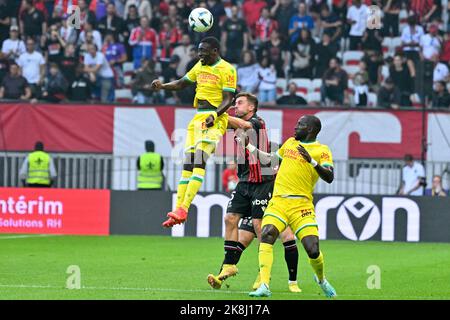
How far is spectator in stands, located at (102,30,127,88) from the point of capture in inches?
1178

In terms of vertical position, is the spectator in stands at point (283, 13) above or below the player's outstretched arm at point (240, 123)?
above

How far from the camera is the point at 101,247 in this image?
2184 cm

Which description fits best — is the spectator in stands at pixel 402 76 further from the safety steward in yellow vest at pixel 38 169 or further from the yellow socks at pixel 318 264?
the yellow socks at pixel 318 264

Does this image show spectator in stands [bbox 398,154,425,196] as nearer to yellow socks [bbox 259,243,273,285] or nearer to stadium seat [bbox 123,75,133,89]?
stadium seat [bbox 123,75,133,89]

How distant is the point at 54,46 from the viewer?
29.8m

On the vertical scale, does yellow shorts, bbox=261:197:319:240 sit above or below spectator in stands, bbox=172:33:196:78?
below

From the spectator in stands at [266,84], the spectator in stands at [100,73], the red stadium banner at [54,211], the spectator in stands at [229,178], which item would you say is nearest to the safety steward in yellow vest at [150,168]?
the red stadium banner at [54,211]

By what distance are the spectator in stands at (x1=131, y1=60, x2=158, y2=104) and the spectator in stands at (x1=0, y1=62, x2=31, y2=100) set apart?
2.76 meters

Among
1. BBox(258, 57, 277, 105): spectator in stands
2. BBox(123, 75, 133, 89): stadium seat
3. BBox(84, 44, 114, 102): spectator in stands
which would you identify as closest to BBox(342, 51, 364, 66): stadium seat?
BBox(258, 57, 277, 105): spectator in stands

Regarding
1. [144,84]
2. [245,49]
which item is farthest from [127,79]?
[245,49]

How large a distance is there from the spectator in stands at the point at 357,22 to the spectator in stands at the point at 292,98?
270 cm

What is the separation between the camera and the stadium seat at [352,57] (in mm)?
30000
